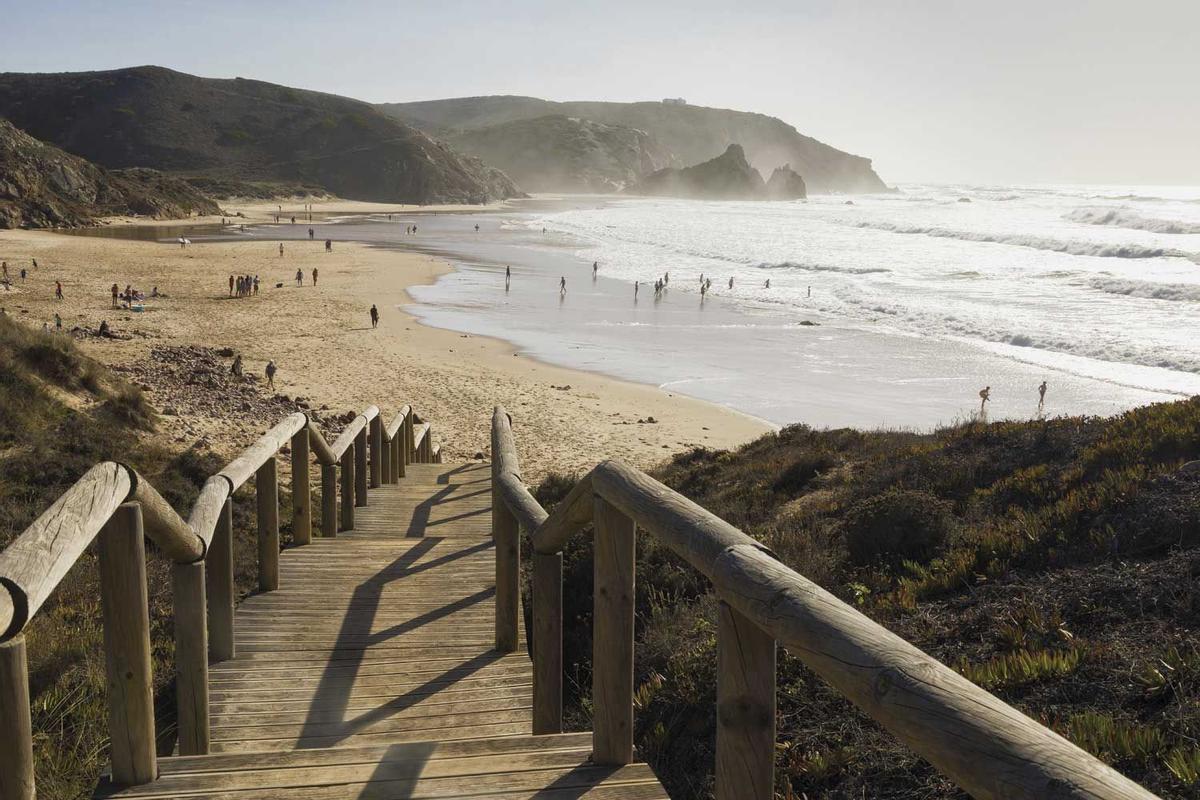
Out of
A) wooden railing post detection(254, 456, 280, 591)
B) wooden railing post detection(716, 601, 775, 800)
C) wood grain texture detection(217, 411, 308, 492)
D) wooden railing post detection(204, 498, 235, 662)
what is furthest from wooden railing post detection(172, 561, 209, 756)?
wooden railing post detection(716, 601, 775, 800)

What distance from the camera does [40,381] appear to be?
10.1m

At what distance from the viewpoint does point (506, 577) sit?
3.88m

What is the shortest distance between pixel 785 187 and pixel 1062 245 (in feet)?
430

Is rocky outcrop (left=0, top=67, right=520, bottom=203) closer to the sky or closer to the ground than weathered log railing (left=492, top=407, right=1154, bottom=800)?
closer to the sky

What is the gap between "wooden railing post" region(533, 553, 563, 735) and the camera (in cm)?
306

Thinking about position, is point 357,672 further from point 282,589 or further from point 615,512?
point 615,512

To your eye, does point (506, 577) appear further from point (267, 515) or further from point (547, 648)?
point (267, 515)

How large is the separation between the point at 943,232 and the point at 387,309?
53.7m

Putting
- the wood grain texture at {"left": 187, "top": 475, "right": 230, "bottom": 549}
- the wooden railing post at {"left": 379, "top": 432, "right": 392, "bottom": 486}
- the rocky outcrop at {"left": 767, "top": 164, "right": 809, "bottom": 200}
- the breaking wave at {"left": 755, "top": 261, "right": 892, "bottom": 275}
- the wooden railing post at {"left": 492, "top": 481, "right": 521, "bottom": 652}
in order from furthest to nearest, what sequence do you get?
the rocky outcrop at {"left": 767, "top": 164, "right": 809, "bottom": 200}, the breaking wave at {"left": 755, "top": 261, "right": 892, "bottom": 275}, the wooden railing post at {"left": 379, "top": 432, "right": 392, "bottom": 486}, the wooden railing post at {"left": 492, "top": 481, "right": 521, "bottom": 652}, the wood grain texture at {"left": 187, "top": 475, "right": 230, "bottom": 549}

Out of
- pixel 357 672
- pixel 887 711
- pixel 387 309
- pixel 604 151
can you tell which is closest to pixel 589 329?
pixel 387 309

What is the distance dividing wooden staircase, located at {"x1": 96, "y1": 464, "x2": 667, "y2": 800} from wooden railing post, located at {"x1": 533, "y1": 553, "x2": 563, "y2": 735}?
10.2 inches

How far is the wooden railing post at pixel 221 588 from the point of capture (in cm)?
348

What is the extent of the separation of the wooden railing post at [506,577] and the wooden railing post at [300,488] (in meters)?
1.66

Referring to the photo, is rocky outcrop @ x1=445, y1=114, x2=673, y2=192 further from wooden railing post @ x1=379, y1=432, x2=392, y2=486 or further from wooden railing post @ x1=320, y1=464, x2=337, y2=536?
wooden railing post @ x1=320, y1=464, x2=337, y2=536
